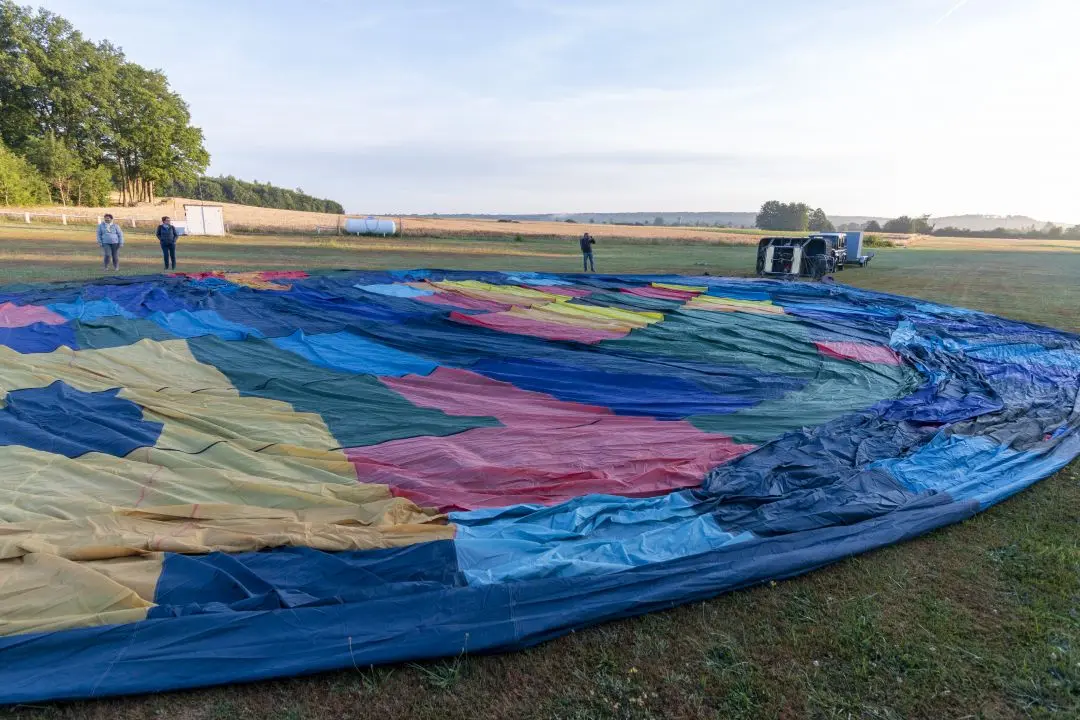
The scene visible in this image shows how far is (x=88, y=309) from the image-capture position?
7996mm

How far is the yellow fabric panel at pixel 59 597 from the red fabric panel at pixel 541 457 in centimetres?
141

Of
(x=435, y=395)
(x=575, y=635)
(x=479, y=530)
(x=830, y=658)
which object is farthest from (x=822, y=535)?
(x=435, y=395)

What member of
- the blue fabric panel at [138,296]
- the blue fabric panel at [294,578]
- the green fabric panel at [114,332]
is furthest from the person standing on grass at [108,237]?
the blue fabric panel at [294,578]

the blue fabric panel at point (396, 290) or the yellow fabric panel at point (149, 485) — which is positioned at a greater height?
the blue fabric panel at point (396, 290)

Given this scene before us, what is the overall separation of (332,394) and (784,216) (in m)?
87.1

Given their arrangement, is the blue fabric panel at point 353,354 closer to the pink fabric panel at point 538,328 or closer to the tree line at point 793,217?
the pink fabric panel at point 538,328

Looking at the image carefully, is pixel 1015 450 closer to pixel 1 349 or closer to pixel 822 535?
pixel 822 535

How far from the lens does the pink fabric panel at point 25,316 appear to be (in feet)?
23.6

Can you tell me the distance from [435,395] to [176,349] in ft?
10.5

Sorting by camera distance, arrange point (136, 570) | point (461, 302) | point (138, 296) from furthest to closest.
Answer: point (461, 302)
point (138, 296)
point (136, 570)

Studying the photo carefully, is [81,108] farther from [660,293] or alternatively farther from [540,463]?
[540,463]

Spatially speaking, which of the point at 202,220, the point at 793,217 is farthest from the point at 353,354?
the point at 793,217

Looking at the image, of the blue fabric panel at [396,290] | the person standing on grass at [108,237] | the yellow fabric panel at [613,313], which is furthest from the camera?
the person standing on grass at [108,237]

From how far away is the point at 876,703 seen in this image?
2215mm
